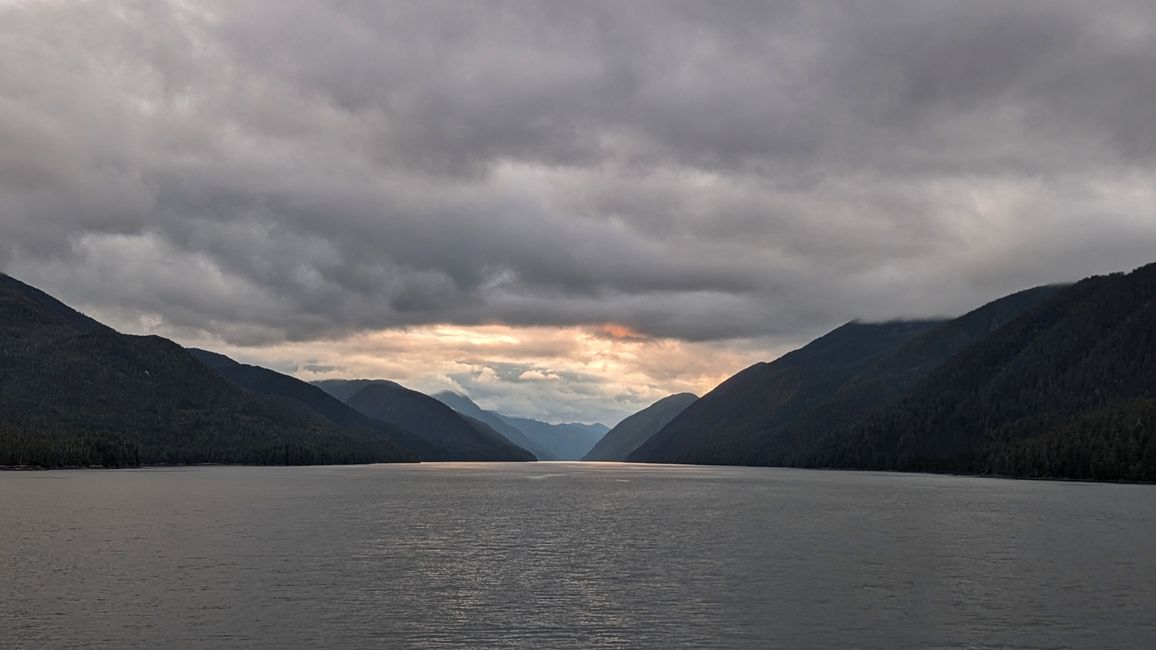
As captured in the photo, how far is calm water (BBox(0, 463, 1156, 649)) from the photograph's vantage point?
62.7 metres

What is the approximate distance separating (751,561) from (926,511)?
9403 centimetres

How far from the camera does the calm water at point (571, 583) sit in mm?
62688

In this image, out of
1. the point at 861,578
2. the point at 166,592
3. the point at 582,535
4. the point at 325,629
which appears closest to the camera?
the point at 325,629

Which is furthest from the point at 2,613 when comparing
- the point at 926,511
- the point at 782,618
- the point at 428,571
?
the point at 926,511

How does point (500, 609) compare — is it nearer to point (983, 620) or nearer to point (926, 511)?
point (983, 620)

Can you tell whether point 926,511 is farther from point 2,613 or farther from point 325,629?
point 2,613

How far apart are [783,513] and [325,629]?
12905cm

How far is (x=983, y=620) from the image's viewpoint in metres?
68.2

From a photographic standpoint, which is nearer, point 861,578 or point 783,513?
point 861,578

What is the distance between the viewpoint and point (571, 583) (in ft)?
276

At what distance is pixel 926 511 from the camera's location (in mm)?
180125

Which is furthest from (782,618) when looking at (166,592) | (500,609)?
(166,592)

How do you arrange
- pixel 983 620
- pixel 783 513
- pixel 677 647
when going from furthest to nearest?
1. pixel 783 513
2. pixel 983 620
3. pixel 677 647

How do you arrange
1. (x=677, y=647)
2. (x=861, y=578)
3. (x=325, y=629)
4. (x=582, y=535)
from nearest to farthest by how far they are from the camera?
1. (x=677, y=647)
2. (x=325, y=629)
3. (x=861, y=578)
4. (x=582, y=535)
